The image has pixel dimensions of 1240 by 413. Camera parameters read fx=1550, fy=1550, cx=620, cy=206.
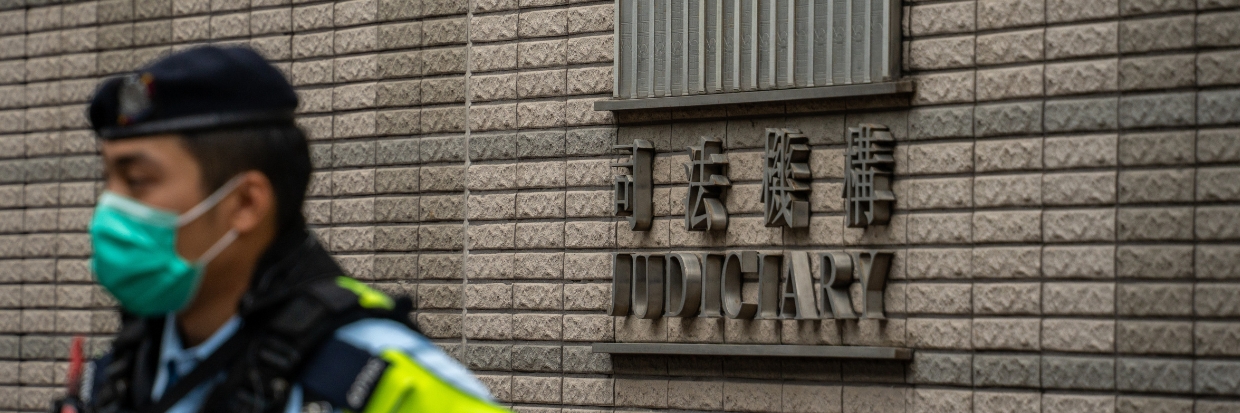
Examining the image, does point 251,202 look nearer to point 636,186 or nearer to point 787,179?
point 787,179

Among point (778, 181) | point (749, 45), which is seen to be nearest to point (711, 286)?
point (778, 181)

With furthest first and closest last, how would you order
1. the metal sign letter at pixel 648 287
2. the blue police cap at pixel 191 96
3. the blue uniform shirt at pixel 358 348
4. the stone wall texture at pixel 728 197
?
the metal sign letter at pixel 648 287 < the stone wall texture at pixel 728 197 < the blue police cap at pixel 191 96 < the blue uniform shirt at pixel 358 348

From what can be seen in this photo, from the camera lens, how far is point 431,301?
31.6ft

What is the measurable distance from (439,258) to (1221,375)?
15.5 ft

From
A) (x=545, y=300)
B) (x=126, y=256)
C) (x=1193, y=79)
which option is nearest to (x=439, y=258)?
(x=545, y=300)

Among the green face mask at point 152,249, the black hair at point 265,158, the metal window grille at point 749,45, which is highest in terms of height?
the metal window grille at point 749,45

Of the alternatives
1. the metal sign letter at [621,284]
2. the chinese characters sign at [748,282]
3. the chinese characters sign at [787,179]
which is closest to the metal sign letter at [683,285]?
the chinese characters sign at [748,282]

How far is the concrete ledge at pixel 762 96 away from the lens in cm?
763

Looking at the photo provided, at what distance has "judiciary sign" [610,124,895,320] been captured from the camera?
25.3 feet

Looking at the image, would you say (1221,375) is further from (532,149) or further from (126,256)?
(126,256)

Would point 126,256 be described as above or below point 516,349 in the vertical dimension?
above

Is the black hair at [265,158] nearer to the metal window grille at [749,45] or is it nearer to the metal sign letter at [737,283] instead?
the metal window grille at [749,45]

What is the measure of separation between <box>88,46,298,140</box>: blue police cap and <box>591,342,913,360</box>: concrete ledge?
17.9ft

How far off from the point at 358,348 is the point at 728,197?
611 cm
